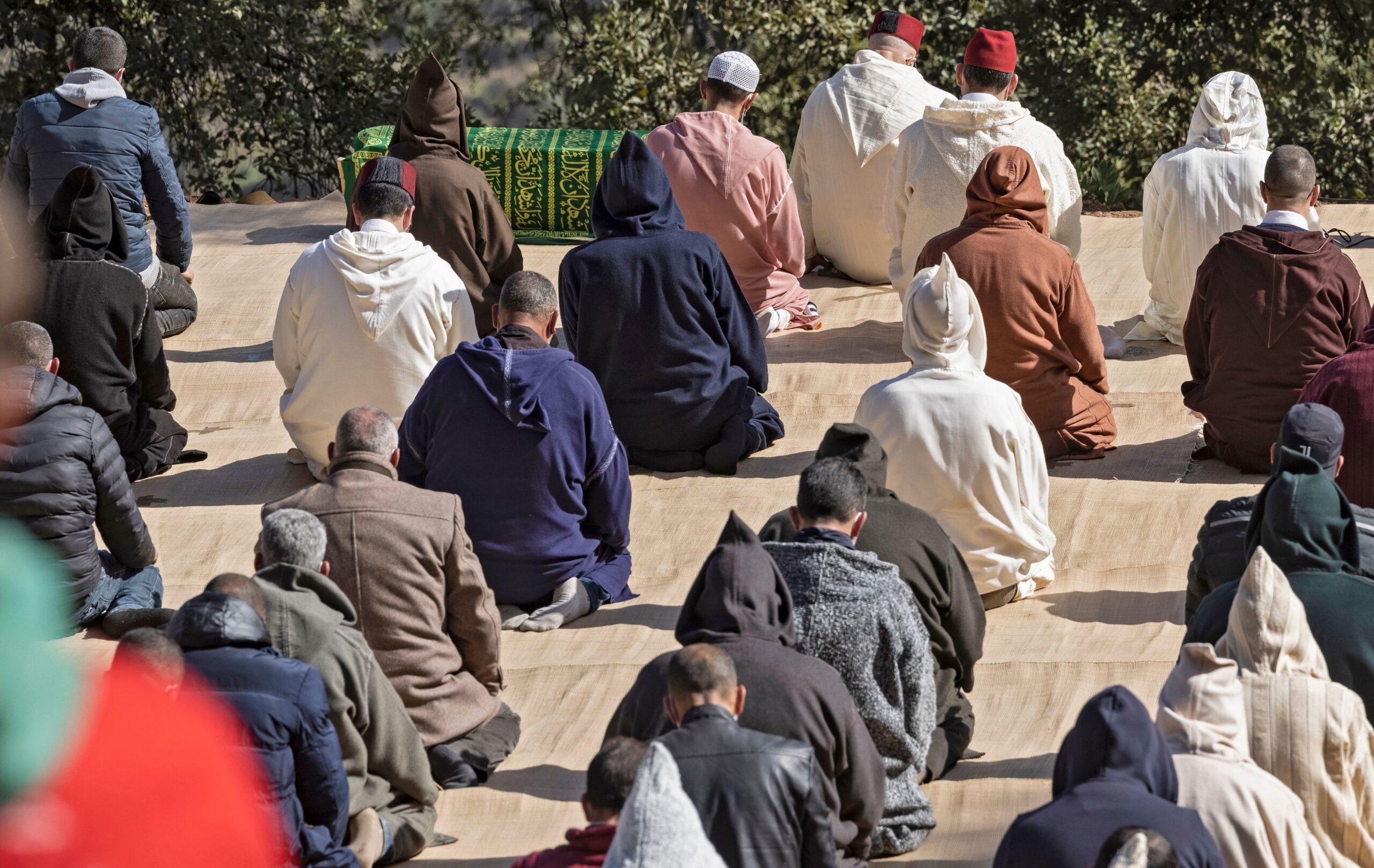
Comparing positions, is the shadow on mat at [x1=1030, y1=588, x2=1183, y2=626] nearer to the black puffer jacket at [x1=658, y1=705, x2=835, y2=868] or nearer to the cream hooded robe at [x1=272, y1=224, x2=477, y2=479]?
the cream hooded robe at [x1=272, y1=224, x2=477, y2=479]

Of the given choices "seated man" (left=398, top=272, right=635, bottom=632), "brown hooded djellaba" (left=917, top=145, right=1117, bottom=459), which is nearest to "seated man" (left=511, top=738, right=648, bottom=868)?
"seated man" (left=398, top=272, right=635, bottom=632)

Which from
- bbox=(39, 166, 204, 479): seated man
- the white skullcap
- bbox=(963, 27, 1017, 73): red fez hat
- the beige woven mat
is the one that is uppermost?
bbox=(963, 27, 1017, 73): red fez hat

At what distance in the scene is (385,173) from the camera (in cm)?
705

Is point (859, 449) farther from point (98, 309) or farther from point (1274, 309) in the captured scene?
point (98, 309)

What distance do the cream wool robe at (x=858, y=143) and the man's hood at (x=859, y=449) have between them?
4.06m

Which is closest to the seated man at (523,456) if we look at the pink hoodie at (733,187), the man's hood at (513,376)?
the man's hood at (513,376)

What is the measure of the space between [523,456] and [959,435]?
1.47 meters

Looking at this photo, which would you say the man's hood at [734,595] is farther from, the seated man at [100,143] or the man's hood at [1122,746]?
the seated man at [100,143]

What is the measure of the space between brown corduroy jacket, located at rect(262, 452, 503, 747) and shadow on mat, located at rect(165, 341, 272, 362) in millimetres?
3939

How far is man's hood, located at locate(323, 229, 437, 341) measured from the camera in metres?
6.89

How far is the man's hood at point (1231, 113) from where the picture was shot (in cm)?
790

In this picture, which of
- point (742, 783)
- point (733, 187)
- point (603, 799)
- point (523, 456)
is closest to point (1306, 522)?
point (742, 783)

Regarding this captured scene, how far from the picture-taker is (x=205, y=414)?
27.1ft

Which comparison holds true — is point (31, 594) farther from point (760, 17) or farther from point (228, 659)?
point (760, 17)
